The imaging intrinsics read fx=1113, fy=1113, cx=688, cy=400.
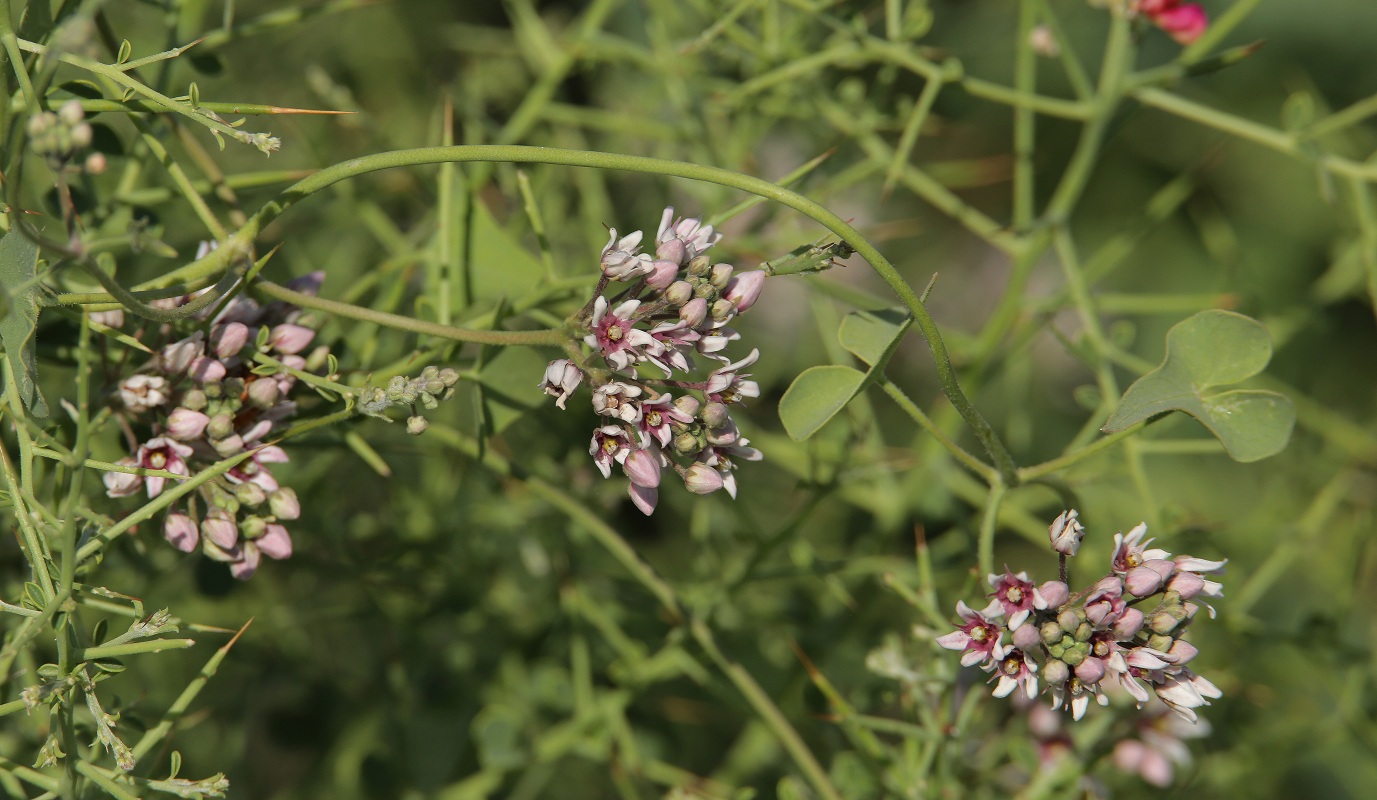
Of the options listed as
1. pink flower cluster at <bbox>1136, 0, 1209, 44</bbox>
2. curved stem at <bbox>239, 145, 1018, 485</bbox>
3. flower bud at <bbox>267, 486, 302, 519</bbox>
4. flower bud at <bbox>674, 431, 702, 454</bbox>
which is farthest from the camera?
pink flower cluster at <bbox>1136, 0, 1209, 44</bbox>

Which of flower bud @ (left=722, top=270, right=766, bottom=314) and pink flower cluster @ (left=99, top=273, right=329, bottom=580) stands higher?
flower bud @ (left=722, top=270, right=766, bottom=314)

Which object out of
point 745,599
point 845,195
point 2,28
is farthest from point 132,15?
point 745,599

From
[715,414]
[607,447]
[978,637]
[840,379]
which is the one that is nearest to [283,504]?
[607,447]

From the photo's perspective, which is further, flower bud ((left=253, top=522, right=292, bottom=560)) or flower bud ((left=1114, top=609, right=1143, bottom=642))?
flower bud ((left=253, top=522, right=292, bottom=560))

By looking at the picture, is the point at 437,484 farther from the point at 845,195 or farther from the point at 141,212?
the point at 845,195

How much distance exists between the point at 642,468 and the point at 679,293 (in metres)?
0.17

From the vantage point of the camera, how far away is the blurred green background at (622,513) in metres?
1.60

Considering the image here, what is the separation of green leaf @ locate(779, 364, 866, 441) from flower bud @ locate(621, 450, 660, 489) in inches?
5.2

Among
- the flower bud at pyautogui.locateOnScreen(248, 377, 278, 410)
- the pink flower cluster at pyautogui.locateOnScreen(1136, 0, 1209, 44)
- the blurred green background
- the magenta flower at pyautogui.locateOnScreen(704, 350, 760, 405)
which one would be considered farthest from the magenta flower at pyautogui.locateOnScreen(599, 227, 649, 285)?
the pink flower cluster at pyautogui.locateOnScreen(1136, 0, 1209, 44)

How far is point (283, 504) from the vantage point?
1.17 metres

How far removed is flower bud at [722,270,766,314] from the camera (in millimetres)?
1079

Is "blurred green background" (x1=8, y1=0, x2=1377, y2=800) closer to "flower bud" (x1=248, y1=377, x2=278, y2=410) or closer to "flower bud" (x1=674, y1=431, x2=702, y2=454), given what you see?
"flower bud" (x1=248, y1=377, x2=278, y2=410)

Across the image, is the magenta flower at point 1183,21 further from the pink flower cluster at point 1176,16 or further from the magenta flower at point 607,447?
the magenta flower at point 607,447

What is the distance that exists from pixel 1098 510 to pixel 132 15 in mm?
2115
